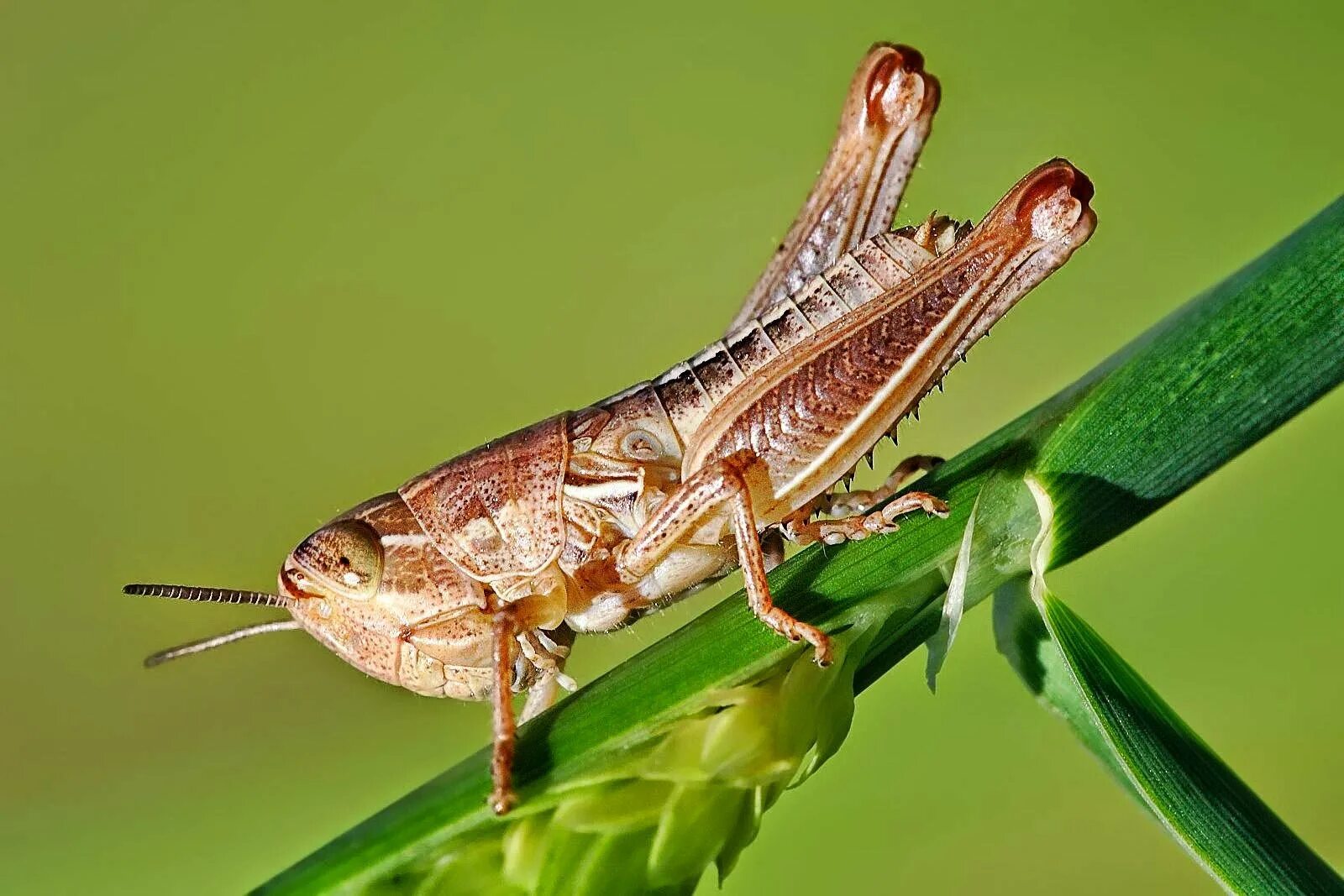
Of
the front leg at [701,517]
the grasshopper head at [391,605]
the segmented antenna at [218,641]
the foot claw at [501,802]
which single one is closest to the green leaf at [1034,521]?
the foot claw at [501,802]

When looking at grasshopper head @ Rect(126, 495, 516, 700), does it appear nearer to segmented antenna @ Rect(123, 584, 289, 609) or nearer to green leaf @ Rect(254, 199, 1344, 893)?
segmented antenna @ Rect(123, 584, 289, 609)

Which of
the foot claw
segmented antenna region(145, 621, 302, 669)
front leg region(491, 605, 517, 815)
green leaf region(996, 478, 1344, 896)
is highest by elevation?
segmented antenna region(145, 621, 302, 669)

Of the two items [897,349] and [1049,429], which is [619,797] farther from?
[897,349]

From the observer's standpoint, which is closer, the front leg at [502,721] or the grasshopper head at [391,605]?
the front leg at [502,721]

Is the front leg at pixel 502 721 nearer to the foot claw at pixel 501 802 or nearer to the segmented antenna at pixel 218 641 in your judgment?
the foot claw at pixel 501 802

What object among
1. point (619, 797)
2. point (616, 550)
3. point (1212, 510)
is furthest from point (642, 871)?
point (1212, 510)

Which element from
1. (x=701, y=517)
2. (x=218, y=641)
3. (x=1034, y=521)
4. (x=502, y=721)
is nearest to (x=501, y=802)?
(x=502, y=721)

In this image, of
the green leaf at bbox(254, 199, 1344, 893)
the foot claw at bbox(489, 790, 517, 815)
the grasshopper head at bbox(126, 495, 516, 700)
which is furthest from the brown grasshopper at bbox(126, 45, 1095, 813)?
the foot claw at bbox(489, 790, 517, 815)
